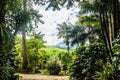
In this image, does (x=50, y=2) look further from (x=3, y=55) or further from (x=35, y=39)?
(x=35, y=39)

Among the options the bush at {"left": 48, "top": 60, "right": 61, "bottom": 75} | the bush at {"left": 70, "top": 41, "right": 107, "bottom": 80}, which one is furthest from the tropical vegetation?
the bush at {"left": 48, "top": 60, "right": 61, "bottom": 75}

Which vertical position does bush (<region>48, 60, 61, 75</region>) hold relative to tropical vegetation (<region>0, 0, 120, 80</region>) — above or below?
below

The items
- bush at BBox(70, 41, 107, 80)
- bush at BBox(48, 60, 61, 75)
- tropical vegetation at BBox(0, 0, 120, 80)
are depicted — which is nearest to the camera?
tropical vegetation at BBox(0, 0, 120, 80)

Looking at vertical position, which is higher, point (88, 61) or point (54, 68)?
point (88, 61)

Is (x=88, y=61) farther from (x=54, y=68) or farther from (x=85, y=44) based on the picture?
(x=54, y=68)

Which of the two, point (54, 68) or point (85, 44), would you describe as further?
point (54, 68)

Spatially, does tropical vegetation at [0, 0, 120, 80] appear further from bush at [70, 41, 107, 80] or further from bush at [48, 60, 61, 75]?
bush at [48, 60, 61, 75]

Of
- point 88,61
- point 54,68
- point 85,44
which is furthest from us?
point 54,68

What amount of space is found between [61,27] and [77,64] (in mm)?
41169

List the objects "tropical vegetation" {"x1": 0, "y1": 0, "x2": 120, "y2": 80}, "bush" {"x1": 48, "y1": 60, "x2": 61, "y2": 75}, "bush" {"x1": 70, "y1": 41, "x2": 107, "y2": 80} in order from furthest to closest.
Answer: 1. "bush" {"x1": 48, "y1": 60, "x2": 61, "y2": 75}
2. "bush" {"x1": 70, "y1": 41, "x2": 107, "y2": 80}
3. "tropical vegetation" {"x1": 0, "y1": 0, "x2": 120, "y2": 80}

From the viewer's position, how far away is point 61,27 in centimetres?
5753

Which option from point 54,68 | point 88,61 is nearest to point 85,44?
point 88,61

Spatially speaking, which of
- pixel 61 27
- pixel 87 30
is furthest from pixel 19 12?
pixel 61 27

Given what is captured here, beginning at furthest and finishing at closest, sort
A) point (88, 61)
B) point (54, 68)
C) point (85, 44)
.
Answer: point (54, 68) → point (85, 44) → point (88, 61)
